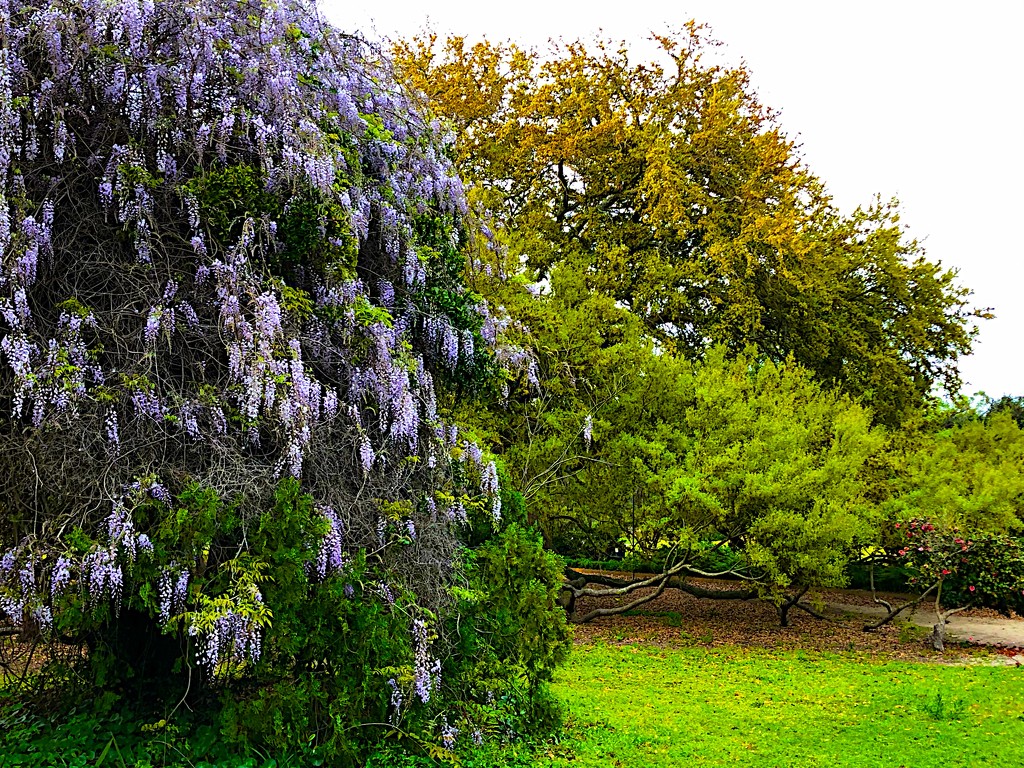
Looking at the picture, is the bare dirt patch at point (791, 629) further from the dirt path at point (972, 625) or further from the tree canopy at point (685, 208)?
the tree canopy at point (685, 208)

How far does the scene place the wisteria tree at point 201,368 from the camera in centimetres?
431

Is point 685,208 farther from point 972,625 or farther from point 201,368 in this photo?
point 201,368

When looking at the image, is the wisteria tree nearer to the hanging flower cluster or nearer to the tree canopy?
the hanging flower cluster

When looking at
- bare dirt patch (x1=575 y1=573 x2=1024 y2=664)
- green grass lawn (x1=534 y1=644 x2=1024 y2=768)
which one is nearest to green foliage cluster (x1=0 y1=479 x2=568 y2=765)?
green grass lawn (x1=534 y1=644 x2=1024 y2=768)

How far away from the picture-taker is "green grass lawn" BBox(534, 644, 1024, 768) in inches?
244

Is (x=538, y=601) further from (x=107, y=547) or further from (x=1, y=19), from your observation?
(x=1, y=19)

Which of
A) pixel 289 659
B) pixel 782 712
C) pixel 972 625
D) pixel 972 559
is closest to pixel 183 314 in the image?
pixel 289 659

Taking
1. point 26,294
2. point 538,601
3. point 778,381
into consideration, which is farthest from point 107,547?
point 778,381

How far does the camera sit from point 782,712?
787 centimetres

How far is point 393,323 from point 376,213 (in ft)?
2.33

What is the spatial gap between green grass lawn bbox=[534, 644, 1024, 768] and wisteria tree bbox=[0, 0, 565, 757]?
1.96 m

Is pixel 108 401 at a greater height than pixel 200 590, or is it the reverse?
pixel 108 401

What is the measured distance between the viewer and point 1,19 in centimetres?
471

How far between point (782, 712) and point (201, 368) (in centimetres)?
596
